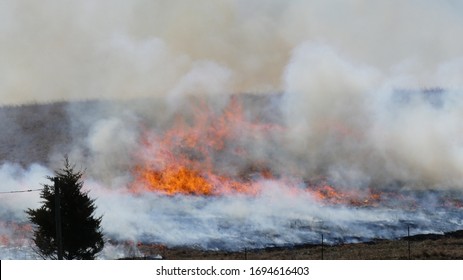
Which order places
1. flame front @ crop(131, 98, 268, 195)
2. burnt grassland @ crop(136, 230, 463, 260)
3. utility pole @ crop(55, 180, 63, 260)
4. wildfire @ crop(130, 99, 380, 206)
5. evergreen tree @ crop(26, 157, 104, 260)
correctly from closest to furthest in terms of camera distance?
1. utility pole @ crop(55, 180, 63, 260)
2. evergreen tree @ crop(26, 157, 104, 260)
3. burnt grassland @ crop(136, 230, 463, 260)
4. wildfire @ crop(130, 99, 380, 206)
5. flame front @ crop(131, 98, 268, 195)

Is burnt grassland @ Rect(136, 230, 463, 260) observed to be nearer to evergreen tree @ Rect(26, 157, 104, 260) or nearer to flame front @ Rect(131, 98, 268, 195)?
evergreen tree @ Rect(26, 157, 104, 260)

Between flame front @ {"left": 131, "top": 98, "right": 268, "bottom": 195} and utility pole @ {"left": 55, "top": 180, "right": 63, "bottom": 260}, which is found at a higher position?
flame front @ {"left": 131, "top": 98, "right": 268, "bottom": 195}

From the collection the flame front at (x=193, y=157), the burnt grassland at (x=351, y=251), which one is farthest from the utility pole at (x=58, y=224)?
the flame front at (x=193, y=157)

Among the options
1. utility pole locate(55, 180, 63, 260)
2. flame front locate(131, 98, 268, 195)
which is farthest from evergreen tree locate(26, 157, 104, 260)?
flame front locate(131, 98, 268, 195)

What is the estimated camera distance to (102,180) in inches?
2849

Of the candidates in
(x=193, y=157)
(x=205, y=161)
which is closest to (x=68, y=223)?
(x=205, y=161)

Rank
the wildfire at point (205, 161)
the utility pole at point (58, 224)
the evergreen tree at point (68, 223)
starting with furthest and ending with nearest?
the wildfire at point (205, 161), the evergreen tree at point (68, 223), the utility pole at point (58, 224)

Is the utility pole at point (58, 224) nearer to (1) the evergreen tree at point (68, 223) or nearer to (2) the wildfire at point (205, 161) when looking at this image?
(1) the evergreen tree at point (68, 223)

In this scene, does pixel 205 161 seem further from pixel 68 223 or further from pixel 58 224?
pixel 58 224

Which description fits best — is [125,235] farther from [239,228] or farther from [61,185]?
[61,185]

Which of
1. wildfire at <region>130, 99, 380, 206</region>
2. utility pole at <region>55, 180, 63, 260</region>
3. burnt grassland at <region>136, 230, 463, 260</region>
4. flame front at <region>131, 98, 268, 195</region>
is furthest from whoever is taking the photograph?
flame front at <region>131, 98, 268, 195</region>

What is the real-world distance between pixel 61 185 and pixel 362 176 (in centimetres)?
4015

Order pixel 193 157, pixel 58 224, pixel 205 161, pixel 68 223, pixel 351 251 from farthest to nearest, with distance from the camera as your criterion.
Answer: pixel 193 157 < pixel 205 161 < pixel 351 251 < pixel 68 223 < pixel 58 224

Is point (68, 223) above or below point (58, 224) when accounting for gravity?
above
